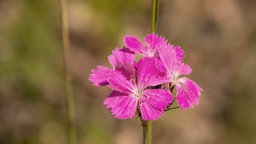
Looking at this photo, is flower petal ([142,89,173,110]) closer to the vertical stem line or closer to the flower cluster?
the flower cluster

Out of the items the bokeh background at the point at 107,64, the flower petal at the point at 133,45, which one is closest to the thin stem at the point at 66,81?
the flower petal at the point at 133,45

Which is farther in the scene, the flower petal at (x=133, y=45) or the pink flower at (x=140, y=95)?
the flower petal at (x=133, y=45)

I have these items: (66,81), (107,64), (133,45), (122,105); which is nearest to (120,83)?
(122,105)

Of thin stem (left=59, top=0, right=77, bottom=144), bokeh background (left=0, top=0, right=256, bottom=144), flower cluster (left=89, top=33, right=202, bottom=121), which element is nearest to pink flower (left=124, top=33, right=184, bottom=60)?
flower cluster (left=89, top=33, right=202, bottom=121)

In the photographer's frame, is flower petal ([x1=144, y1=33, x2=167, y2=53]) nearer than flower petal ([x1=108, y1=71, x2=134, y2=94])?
No

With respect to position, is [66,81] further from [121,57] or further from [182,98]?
[182,98]

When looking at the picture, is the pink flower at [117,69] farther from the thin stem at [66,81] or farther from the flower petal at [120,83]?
the thin stem at [66,81]
